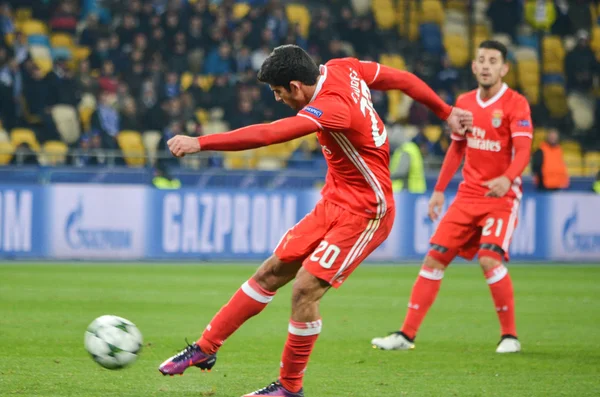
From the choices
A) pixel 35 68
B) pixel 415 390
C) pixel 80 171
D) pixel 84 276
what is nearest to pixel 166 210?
pixel 80 171

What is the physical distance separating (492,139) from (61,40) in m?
14.1

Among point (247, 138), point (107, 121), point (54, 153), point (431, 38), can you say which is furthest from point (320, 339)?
point (431, 38)

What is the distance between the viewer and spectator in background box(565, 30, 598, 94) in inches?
914

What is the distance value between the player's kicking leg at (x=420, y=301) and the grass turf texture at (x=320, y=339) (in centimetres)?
16

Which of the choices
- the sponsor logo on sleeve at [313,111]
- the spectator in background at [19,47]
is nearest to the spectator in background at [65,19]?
the spectator in background at [19,47]

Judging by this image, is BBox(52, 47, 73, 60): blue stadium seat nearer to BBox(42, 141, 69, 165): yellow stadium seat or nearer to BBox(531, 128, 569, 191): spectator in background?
BBox(42, 141, 69, 165): yellow stadium seat

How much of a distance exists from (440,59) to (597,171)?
199 inches

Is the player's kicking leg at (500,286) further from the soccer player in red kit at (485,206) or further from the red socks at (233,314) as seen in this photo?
the red socks at (233,314)

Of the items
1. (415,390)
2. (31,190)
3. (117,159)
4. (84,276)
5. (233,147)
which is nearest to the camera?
(233,147)

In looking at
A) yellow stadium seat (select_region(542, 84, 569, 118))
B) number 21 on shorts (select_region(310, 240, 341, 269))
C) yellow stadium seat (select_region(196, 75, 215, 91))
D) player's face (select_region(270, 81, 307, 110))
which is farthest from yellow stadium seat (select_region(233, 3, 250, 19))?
number 21 on shorts (select_region(310, 240, 341, 269))

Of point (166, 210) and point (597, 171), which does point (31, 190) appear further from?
point (597, 171)

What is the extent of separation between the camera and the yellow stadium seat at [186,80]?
20.4 meters

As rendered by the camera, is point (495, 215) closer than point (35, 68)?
Yes

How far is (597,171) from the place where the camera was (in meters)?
20.1
